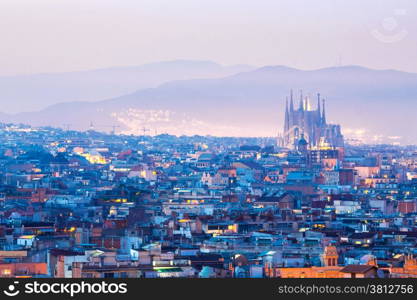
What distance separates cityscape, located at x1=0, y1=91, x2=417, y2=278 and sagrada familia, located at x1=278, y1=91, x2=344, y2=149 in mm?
12531

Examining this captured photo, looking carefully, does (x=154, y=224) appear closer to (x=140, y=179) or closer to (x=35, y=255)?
(x=35, y=255)

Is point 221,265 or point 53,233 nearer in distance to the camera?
point 221,265

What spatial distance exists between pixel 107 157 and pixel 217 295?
113 m

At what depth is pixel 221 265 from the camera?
146 ft

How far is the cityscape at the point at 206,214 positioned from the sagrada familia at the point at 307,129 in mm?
12531

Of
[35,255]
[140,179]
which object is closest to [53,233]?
[35,255]

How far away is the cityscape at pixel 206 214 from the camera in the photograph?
43.9 meters

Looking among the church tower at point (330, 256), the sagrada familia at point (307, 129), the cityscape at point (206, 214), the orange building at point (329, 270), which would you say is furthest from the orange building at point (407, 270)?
the sagrada familia at point (307, 129)

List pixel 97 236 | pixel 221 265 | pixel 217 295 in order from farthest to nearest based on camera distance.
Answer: pixel 97 236 → pixel 221 265 → pixel 217 295

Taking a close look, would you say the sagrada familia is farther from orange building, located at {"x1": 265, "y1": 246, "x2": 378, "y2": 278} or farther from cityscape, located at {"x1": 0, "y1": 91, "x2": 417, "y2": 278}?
orange building, located at {"x1": 265, "y1": 246, "x2": 378, "y2": 278}

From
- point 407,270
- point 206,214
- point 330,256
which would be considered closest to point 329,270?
point 407,270

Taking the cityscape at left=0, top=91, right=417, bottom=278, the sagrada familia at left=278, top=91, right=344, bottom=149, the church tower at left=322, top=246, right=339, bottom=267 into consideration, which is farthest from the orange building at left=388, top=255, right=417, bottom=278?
the sagrada familia at left=278, top=91, right=344, bottom=149

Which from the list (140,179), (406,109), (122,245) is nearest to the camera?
(122,245)

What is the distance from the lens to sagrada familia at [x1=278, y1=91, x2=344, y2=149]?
16838 cm
